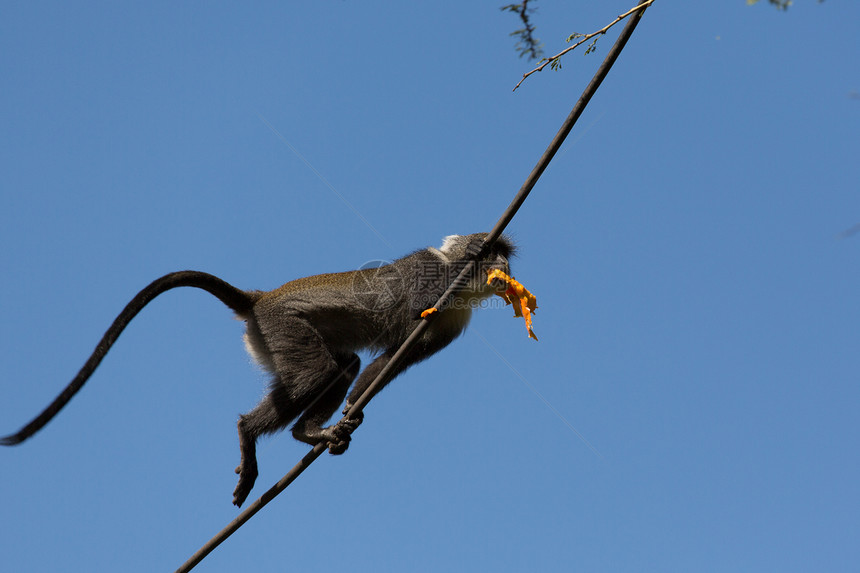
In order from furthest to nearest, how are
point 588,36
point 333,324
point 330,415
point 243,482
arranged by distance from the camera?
point 333,324 → point 330,415 → point 243,482 → point 588,36

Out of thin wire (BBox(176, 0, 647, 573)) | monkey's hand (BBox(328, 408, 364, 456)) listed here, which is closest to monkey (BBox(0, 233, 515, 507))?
monkey's hand (BBox(328, 408, 364, 456))

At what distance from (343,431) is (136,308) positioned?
6.05ft

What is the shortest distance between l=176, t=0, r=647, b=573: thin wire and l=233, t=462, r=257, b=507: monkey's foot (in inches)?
28.8

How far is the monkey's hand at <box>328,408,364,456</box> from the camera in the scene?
20.8 ft

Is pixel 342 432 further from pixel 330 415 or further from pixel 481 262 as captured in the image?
pixel 481 262

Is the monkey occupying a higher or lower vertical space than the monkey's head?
lower

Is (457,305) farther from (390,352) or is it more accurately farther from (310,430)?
(310,430)

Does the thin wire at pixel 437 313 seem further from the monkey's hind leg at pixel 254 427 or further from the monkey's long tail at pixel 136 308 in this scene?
the monkey's long tail at pixel 136 308

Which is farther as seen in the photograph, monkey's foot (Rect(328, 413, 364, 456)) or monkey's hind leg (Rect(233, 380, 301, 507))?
monkey's hind leg (Rect(233, 380, 301, 507))

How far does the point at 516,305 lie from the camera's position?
652cm

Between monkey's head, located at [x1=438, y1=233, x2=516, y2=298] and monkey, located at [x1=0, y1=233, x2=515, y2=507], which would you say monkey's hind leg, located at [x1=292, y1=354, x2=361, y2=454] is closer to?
monkey, located at [x1=0, y1=233, x2=515, y2=507]

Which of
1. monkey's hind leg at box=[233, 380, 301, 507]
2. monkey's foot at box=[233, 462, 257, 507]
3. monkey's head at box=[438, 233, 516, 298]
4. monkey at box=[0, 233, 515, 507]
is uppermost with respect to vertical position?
monkey's head at box=[438, 233, 516, 298]

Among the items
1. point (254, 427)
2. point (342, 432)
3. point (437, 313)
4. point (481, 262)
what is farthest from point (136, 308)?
point (481, 262)

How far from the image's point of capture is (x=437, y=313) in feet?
18.6
